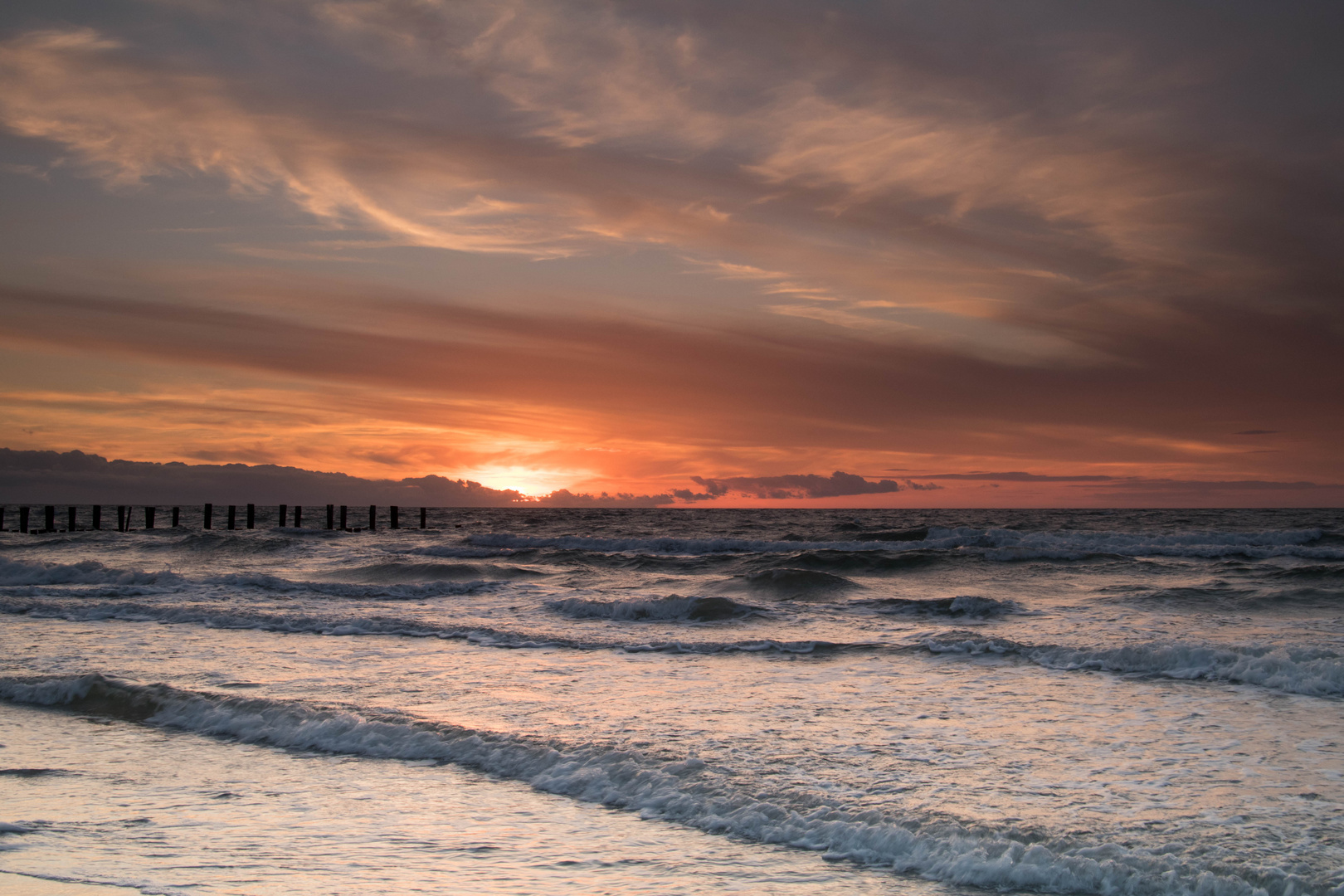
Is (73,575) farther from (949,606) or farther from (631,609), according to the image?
(949,606)

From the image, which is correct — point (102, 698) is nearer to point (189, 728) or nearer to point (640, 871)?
point (189, 728)

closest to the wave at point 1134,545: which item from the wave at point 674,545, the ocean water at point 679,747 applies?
the wave at point 674,545

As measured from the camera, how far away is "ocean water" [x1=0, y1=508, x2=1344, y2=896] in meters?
5.32

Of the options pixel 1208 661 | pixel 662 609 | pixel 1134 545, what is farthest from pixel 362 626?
pixel 1134 545

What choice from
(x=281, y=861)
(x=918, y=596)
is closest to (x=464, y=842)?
(x=281, y=861)

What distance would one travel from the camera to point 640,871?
17.2 ft

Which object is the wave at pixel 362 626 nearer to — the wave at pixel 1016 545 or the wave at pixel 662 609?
the wave at pixel 662 609

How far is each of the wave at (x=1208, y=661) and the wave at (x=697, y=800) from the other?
6.36m

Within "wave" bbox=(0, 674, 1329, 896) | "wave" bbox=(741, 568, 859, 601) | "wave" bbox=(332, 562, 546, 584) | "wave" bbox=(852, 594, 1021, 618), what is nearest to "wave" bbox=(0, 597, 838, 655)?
"wave" bbox=(741, 568, 859, 601)

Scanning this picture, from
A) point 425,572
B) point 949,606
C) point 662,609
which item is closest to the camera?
point 662,609

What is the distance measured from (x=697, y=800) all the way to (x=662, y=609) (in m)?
11.7

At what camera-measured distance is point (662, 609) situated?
1814 cm

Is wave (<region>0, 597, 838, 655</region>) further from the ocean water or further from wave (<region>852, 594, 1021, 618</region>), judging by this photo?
wave (<region>852, 594, 1021, 618</region>)

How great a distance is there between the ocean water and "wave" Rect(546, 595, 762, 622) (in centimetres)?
10
